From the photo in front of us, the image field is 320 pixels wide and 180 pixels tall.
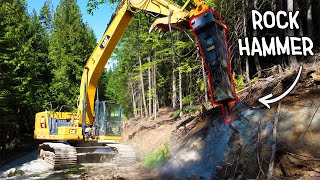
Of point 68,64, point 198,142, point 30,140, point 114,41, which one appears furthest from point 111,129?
point 68,64

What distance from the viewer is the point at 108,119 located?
14.3m

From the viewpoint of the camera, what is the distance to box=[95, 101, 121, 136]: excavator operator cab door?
13930mm

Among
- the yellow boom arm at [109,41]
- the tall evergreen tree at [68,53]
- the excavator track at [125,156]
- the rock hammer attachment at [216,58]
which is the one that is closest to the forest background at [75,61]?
the tall evergreen tree at [68,53]

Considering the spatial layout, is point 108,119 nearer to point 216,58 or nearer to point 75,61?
point 216,58

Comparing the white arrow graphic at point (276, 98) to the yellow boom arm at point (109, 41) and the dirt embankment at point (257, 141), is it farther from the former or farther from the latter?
the yellow boom arm at point (109, 41)

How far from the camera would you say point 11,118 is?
18.3 metres

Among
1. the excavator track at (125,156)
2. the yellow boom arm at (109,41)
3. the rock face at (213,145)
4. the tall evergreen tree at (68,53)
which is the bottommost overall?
the excavator track at (125,156)

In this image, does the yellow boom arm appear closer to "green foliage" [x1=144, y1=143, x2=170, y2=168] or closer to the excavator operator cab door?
the excavator operator cab door

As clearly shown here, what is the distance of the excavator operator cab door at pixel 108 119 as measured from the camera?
45.7 feet

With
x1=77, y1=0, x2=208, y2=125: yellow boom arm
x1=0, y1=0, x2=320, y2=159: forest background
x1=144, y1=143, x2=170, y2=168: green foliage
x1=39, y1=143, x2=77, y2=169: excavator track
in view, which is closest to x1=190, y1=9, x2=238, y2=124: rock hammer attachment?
x1=77, y1=0, x2=208, y2=125: yellow boom arm

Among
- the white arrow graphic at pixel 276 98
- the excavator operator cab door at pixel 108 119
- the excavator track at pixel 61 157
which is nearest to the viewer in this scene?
the white arrow graphic at pixel 276 98

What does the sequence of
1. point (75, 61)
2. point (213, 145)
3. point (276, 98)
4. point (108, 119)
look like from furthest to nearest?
point (75, 61) → point (108, 119) → point (213, 145) → point (276, 98)

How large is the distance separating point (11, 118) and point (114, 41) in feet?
30.0

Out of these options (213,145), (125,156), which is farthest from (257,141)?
(125,156)
